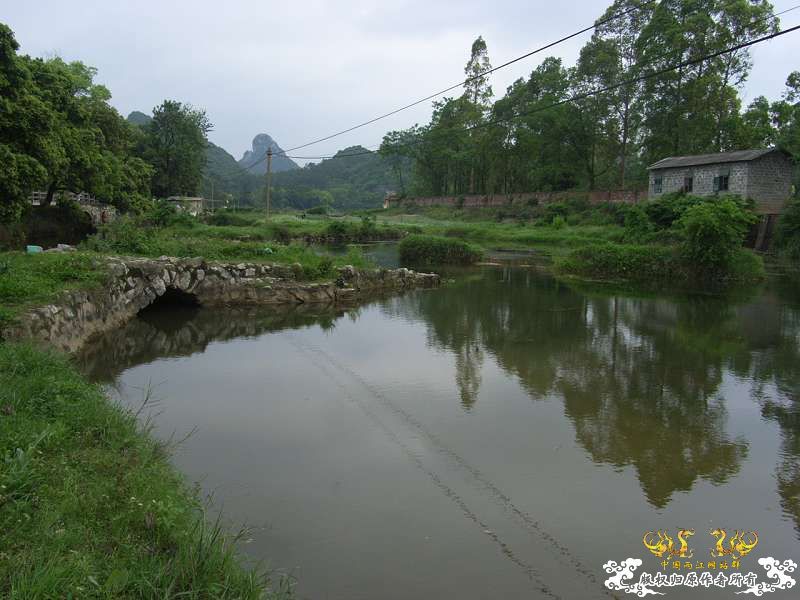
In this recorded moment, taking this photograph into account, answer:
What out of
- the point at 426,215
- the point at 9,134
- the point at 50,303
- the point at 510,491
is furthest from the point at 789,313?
the point at 426,215

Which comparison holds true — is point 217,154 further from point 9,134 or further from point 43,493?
point 43,493

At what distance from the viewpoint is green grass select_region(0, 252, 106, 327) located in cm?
994

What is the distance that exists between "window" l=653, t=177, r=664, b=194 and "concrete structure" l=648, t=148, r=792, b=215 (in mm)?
1802

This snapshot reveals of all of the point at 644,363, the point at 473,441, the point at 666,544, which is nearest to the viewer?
the point at 666,544

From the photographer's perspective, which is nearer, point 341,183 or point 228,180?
point 228,180

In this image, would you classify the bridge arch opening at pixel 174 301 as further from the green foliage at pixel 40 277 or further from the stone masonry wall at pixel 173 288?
the green foliage at pixel 40 277

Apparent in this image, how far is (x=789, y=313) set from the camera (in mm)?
17484

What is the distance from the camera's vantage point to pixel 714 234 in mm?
23188

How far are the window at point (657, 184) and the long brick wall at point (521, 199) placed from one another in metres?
1.86

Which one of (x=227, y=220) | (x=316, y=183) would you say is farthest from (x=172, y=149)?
(x=316, y=183)

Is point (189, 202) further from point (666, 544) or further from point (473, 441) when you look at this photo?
point (666, 544)

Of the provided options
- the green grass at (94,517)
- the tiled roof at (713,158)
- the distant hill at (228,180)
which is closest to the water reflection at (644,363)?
the green grass at (94,517)

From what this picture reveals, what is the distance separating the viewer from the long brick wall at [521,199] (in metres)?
44.2

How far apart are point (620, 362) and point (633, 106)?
38.6 m
